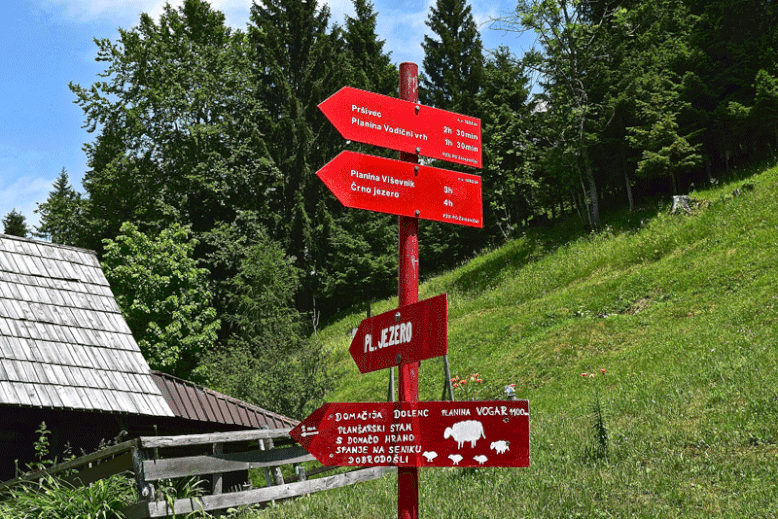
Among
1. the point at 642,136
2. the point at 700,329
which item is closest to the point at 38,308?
the point at 700,329

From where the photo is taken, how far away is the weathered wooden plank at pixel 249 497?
8.16 metres

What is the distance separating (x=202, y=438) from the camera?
372 inches

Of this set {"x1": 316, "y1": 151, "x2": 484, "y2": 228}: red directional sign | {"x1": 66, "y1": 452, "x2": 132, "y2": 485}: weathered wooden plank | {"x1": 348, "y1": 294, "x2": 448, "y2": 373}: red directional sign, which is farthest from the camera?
{"x1": 66, "y1": 452, "x2": 132, "y2": 485}: weathered wooden plank

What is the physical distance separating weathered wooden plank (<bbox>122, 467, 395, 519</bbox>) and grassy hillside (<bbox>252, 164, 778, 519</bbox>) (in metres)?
0.48

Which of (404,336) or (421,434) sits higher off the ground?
(404,336)

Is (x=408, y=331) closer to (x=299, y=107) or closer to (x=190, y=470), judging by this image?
(x=190, y=470)

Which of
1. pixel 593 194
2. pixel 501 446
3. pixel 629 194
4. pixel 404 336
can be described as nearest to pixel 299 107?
pixel 593 194

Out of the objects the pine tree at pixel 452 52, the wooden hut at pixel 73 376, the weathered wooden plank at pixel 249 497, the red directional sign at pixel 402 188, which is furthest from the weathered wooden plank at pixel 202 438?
the pine tree at pixel 452 52

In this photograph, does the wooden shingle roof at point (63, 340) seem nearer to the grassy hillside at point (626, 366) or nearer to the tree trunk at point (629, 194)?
the grassy hillside at point (626, 366)

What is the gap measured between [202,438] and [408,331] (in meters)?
5.92

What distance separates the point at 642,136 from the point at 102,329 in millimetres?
24027

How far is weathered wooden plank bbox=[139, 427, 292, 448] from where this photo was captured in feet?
27.8

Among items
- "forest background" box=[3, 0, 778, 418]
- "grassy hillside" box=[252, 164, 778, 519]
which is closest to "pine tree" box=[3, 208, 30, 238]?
"forest background" box=[3, 0, 778, 418]

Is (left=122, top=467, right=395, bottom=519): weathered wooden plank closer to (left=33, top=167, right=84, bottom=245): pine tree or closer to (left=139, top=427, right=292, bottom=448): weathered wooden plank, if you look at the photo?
(left=139, top=427, right=292, bottom=448): weathered wooden plank
